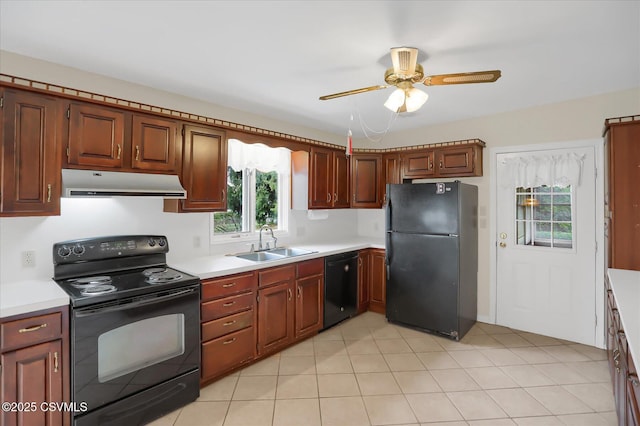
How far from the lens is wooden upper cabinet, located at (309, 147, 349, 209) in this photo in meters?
3.88

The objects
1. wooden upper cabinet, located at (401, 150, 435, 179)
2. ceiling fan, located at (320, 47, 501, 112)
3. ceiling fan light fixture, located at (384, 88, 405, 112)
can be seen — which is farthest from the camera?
wooden upper cabinet, located at (401, 150, 435, 179)

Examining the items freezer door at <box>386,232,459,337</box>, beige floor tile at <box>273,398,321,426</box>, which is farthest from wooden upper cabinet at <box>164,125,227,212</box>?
freezer door at <box>386,232,459,337</box>

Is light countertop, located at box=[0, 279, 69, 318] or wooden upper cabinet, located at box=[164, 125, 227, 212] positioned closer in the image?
light countertop, located at box=[0, 279, 69, 318]

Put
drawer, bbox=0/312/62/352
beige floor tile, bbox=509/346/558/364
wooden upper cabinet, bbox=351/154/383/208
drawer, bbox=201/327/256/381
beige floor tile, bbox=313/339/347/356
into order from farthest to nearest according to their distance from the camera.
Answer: wooden upper cabinet, bbox=351/154/383/208, beige floor tile, bbox=313/339/347/356, beige floor tile, bbox=509/346/558/364, drawer, bbox=201/327/256/381, drawer, bbox=0/312/62/352

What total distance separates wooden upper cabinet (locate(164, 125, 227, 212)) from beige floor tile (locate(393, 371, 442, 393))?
83.8 inches

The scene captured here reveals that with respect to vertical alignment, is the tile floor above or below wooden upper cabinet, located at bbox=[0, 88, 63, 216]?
below

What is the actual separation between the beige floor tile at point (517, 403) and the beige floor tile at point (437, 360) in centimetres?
43

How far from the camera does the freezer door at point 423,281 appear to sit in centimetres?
336

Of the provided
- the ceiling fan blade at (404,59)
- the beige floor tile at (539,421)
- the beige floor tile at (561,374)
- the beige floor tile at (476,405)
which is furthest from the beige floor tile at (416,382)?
the ceiling fan blade at (404,59)

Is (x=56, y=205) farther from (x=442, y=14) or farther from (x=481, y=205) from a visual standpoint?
(x=481, y=205)

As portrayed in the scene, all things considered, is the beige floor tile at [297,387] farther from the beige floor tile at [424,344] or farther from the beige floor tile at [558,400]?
the beige floor tile at [558,400]

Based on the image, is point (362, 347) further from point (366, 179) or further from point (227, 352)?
point (366, 179)

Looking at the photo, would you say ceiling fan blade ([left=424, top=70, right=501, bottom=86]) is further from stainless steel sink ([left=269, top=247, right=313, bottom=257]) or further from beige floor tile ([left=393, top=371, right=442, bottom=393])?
beige floor tile ([left=393, top=371, right=442, bottom=393])

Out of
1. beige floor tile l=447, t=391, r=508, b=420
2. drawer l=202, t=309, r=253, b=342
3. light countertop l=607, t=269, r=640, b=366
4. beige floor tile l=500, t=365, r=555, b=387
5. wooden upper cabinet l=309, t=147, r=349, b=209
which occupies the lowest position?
beige floor tile l=447, t=391, r=508, b=420
